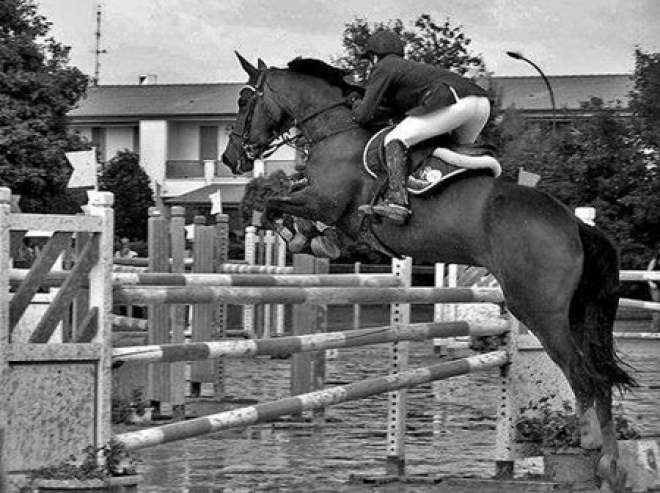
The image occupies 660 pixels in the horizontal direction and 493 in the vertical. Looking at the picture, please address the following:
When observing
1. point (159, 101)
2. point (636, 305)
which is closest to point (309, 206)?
point (636, 305)

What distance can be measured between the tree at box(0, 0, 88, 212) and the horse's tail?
30496mm

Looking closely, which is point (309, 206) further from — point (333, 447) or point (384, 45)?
point (333, 447)

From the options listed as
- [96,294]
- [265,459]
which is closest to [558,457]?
[265,459]

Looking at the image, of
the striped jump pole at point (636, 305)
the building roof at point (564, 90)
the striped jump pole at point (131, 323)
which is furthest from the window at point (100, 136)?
the striped jump pole at point (131, 323)

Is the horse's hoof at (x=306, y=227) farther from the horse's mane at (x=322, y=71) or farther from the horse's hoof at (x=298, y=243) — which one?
the horse's mane at (x=322, y=71)

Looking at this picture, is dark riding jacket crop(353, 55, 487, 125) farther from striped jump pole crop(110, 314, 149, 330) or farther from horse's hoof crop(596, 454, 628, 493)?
striped jump pole crop(110, 314, 149, 330)

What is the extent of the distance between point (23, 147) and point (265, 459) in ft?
→ 97.6

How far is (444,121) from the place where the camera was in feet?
31.6

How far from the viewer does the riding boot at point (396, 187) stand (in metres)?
9.38

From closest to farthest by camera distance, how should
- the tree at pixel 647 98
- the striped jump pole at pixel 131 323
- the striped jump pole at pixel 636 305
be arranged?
the striped jump pole at pixel 131 323, the striped jump pole at pixel 636 305, the tree at pixel 647 98

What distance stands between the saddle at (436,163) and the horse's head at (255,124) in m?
1.21

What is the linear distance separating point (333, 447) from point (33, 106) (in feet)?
98.4

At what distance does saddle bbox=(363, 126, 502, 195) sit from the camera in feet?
30.6

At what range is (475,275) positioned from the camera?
21891 millimetres
